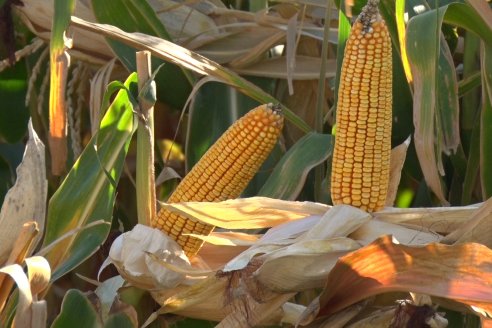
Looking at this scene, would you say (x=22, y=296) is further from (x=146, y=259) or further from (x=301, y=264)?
(x=301, y=264)

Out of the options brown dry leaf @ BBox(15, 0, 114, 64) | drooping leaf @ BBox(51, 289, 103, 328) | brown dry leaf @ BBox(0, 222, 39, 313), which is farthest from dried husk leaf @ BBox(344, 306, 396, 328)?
brown dry leaf @ BBox(15, 0, 114, 64)

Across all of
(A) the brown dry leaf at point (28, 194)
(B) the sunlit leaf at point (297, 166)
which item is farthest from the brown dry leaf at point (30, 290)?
(B) the sunlit leaf at point (297, 166)

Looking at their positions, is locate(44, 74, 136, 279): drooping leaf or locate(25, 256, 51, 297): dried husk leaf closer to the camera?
locate(25, 256, 51, 297): dried husk leaf

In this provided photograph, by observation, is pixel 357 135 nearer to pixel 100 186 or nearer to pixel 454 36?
pixel 100 186

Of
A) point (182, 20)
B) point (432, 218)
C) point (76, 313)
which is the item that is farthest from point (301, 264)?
point (182, 20)

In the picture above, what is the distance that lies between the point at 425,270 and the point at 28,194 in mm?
670

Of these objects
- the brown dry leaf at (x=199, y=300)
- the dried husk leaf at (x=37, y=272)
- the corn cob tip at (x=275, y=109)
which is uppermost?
the corn cob tip at (x=275, y=109)

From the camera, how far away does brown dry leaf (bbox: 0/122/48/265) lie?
65.1 inches

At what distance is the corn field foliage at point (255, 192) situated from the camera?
153 cm

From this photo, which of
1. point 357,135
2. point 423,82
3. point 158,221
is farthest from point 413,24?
point 158,221

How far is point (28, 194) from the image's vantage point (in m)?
1.65

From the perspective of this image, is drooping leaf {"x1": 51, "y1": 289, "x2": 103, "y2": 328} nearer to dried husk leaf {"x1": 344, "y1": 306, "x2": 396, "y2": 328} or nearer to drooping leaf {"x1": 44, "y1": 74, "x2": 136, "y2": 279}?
drooping leaf {"x1": 44, "y1": 74, "x2": 136, "y2": 279}

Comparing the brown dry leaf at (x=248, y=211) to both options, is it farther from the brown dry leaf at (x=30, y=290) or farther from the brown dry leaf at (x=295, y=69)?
the brown dry leaf at (x=295, y=69)

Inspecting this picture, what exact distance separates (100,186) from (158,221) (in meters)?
0.16
